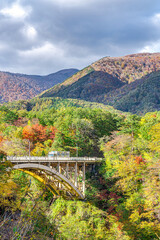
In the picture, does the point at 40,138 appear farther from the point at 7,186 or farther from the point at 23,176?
the point at 7,186

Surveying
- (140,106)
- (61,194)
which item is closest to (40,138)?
(61,194)

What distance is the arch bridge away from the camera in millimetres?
25750

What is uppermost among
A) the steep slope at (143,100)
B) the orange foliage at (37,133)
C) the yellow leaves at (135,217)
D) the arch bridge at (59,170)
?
the steep slope at (143,100)

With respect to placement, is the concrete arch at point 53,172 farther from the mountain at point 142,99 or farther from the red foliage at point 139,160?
the mountain at point 142,99

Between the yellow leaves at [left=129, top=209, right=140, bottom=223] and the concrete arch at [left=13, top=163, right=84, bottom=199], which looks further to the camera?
the yellow leaves at [left=129, top=209, right=140, bottom=223]

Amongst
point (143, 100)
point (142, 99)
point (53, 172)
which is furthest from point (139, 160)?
point (142, 99)

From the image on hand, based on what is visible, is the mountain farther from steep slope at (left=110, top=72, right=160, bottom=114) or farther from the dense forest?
the dense forest

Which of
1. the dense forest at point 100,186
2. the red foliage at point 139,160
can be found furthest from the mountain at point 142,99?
the red foliage at point 139,160

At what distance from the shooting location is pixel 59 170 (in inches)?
1192

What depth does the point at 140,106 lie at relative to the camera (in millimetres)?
148250

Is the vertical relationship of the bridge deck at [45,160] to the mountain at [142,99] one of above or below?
below

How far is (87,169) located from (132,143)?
26.2 ft

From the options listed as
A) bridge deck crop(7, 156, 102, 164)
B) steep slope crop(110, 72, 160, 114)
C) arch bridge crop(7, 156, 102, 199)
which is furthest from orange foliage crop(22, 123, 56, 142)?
steep slope crop(110, 72, 160, 114)

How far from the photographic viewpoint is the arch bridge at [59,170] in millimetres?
25750
